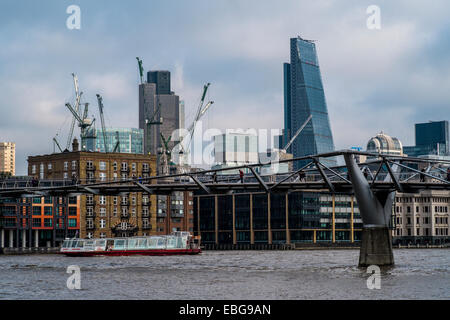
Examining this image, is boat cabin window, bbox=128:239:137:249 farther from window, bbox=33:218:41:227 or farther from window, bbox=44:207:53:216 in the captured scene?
window, bbox=44:207:53:216

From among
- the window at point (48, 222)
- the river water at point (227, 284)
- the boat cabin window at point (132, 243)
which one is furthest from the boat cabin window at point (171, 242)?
the river water at point (227, 284)

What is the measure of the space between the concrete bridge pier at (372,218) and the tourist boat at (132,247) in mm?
74153

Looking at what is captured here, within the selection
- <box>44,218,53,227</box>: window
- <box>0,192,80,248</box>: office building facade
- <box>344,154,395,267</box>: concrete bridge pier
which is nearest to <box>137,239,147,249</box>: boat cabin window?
<box>0,192,80,248</box>: office building facade

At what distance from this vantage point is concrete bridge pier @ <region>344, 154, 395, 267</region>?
88.8 metres

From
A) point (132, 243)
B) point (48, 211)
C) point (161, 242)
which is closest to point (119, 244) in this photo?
point (132, 243)

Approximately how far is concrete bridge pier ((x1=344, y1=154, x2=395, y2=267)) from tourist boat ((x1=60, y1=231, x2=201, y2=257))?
243 feet
